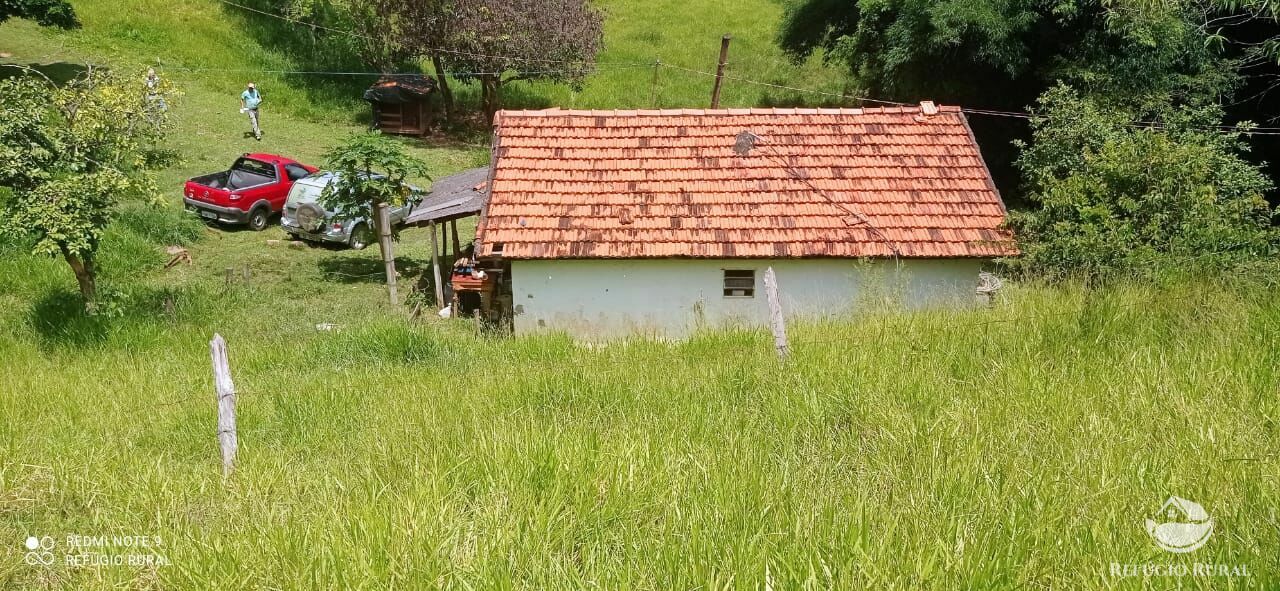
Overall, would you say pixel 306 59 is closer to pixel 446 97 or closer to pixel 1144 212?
pixel 446 97

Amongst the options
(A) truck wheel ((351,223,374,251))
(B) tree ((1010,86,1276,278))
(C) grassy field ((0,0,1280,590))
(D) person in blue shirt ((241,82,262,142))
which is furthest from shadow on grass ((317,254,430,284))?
(B) tree ((1010,86,1276,278))

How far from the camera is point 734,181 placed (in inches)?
546

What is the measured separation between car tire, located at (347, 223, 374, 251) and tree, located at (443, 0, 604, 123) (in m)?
9.67

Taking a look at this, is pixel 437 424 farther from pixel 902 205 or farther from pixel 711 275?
pixel 902 205

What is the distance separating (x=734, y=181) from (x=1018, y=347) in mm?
8279

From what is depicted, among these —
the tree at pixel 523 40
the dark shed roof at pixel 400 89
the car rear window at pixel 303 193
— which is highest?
the tree at pixel 523 40

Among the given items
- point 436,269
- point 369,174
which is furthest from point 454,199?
point 369,174

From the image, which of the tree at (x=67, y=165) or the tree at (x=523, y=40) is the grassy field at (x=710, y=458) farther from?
the tree at (x=523, y=40)

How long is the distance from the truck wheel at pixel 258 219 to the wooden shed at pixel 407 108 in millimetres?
9432

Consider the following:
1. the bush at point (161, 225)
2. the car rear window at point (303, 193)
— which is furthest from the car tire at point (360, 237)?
the bush at point (161, 225)

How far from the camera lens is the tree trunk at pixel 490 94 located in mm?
27922

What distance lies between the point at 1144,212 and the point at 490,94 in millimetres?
22391

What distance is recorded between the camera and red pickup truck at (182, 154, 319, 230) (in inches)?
725

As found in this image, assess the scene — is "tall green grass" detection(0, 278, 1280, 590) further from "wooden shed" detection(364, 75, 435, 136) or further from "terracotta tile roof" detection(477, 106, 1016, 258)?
"wooden shed" detection(364, 75, 435, 136)
